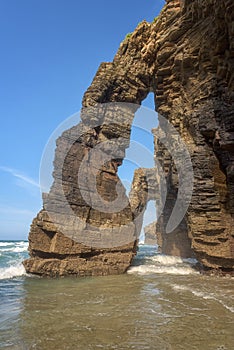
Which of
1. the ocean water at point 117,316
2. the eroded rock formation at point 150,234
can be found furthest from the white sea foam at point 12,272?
the eroded rock formation at point 150,234

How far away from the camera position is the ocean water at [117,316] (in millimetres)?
5637

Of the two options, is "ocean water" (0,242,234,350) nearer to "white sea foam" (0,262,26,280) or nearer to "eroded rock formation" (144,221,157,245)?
"white sea foam" (0,262,26,280)

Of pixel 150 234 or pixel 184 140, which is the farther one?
pixel 150 234

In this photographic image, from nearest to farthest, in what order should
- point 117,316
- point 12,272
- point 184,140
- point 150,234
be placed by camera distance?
point 117,316
point 12,272
point 184,140
point 150,234

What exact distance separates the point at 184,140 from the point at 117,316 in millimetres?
12514

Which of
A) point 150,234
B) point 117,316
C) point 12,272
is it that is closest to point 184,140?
point 117,316

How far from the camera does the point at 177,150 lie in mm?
17688

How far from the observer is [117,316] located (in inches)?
291

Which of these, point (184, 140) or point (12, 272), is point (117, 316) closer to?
point (12, 272)

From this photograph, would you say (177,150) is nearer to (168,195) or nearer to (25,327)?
(168,195)

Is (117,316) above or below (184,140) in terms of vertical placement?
below

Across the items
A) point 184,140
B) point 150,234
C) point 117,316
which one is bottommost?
point 150,234

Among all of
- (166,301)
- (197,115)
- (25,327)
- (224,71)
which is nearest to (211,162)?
(197,115)

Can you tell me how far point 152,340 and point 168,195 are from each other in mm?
23697
